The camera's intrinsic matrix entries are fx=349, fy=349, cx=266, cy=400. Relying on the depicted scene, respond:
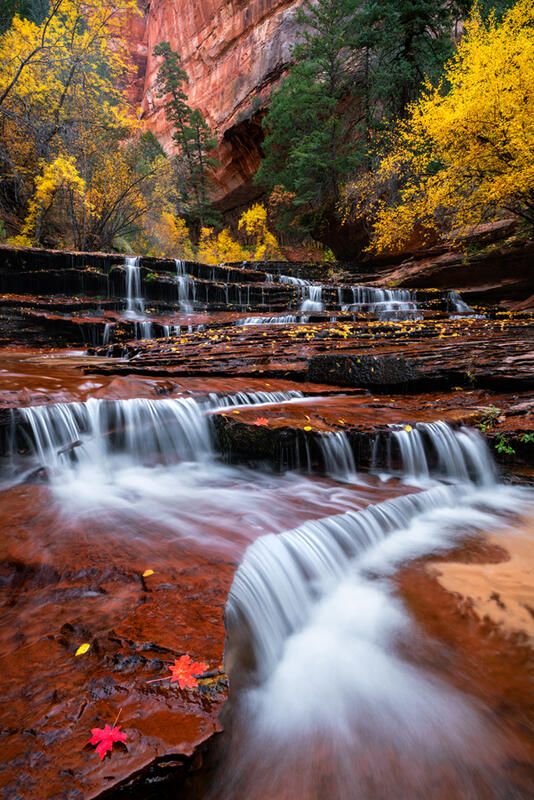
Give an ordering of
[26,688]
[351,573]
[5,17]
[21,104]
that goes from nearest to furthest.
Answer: [26,688] < [351,573] < [21,104] < [5,17]

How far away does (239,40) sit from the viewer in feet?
102

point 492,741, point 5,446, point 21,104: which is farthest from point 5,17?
point 492,741

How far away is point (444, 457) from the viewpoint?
430 centimetres

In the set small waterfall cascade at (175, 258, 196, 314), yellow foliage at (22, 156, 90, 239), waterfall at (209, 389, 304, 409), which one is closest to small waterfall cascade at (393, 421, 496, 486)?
waterfall at (209, 389, 304, 409)

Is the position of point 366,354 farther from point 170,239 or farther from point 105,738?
point 170,239

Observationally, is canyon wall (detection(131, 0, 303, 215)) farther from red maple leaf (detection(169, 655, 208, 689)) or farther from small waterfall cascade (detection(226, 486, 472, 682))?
red maple leaf (detection(169, 655, 208, 689))

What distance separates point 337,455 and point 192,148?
37637mm

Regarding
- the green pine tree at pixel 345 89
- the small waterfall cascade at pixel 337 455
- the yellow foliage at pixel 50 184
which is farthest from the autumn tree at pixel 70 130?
the small waterfall cascade at pixel 337 455

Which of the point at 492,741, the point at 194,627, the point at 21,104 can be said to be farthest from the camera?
the point at 21,104

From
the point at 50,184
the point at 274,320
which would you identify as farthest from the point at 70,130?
the point at 274,320

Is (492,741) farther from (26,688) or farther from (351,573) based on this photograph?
(26,688)

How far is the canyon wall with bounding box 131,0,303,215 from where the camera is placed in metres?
27.5

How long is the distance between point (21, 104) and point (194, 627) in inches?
768

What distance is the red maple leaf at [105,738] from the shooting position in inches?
45.9
